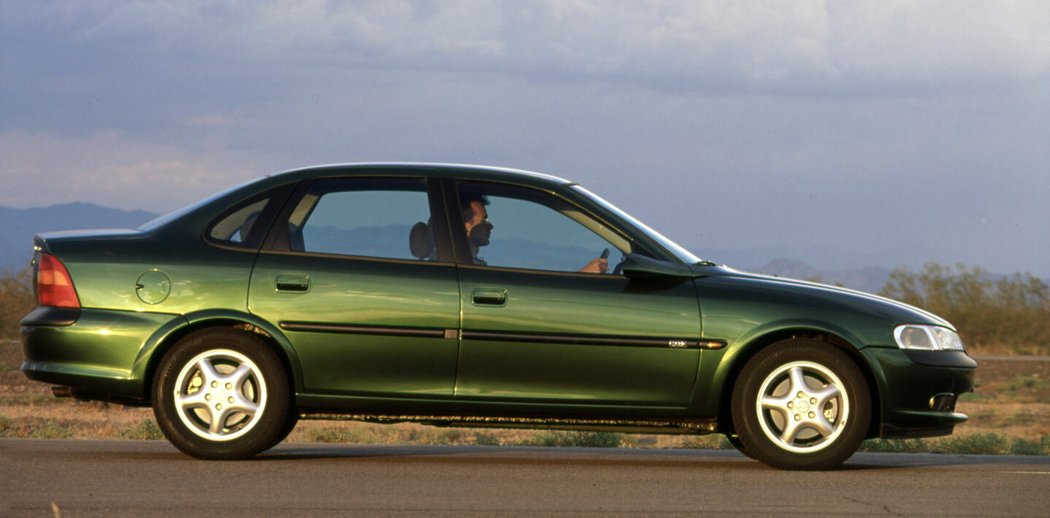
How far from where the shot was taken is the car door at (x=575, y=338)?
8492mm

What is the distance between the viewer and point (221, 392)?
8586 millimetres

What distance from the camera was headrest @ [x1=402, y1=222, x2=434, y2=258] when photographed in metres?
8.71

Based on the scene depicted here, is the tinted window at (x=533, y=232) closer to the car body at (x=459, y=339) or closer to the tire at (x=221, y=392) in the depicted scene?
the car body at (x=459, y=339)

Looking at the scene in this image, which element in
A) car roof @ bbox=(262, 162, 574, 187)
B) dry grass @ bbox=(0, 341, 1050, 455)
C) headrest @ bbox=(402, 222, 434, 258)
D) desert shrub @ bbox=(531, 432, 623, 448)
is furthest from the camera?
dry grass @ bbox=(0, 341, 1050, 455)

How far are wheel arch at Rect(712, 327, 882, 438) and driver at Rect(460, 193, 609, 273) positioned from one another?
86 centimetres

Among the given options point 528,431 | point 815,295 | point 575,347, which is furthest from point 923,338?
point 528,431

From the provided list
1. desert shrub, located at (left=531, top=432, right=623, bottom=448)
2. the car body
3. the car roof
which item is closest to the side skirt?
the car body

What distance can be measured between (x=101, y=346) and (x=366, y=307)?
1.44m

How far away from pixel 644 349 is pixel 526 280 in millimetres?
725

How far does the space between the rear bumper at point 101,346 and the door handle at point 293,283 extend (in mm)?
572

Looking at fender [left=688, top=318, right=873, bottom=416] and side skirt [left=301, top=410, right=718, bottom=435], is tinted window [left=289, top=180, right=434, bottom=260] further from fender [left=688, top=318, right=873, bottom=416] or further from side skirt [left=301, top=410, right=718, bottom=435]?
fender [left=688, top=318, right=873, bottom=416]

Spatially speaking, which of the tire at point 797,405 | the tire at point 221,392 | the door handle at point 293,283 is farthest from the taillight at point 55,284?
the tire at point 797,405

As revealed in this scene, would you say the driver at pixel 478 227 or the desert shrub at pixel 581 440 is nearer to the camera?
the driver at pixel 478 227

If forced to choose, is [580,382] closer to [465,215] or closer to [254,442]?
[465,215]
